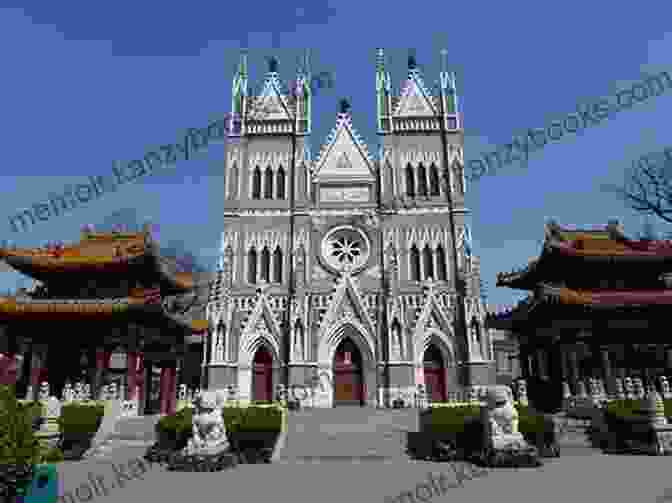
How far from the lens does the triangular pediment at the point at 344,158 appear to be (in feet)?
107

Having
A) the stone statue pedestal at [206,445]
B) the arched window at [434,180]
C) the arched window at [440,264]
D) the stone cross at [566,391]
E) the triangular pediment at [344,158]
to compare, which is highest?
the triangular pediment at [344,158]

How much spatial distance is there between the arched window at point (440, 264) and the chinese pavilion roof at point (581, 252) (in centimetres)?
498

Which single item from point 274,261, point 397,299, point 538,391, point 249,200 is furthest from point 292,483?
point 249,200

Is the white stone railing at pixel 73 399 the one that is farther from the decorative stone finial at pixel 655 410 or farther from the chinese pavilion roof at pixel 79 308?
the decorative stone finial at pixel 655 410

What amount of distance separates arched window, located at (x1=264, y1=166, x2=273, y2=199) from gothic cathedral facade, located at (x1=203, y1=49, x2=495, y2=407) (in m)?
0.07

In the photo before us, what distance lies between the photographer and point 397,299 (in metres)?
28.8

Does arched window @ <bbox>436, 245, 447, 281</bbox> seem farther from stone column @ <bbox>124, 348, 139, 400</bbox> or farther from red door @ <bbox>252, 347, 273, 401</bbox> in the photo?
stone column @ <bbox>124, 348, 139, 400</bbox>

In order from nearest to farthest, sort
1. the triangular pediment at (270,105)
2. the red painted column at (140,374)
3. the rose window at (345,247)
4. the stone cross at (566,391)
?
1. the stone cross at (566,391)
2. the red painted column at (140,374)
3. the rose window at (345,247)
4. the triangular pediment at (270,105)

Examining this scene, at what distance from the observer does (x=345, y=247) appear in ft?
103

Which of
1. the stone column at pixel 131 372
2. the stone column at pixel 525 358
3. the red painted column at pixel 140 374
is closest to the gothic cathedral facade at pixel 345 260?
the stone column at pixel 525 358

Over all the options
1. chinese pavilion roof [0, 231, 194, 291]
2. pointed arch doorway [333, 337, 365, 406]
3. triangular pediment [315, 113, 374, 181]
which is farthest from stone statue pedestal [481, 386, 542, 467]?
triangular pediment [315, 113, 374, 181]

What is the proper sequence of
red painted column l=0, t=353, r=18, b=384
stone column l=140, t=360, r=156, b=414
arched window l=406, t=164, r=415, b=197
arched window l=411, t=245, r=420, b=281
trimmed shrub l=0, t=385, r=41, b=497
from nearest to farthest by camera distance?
trimmed shrub l=0, t=385, r=41, b=497 < red painted column l=0, t=353, r=18, b=384 < stone column l=140, t=360, r=156, b=414 < arched window l=411, t=245, r=420, b=281 < arched window l=406, t=164, r=415, b=197

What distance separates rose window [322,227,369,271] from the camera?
3083 cm

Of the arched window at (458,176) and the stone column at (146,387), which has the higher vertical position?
the arched window at (458,176)
